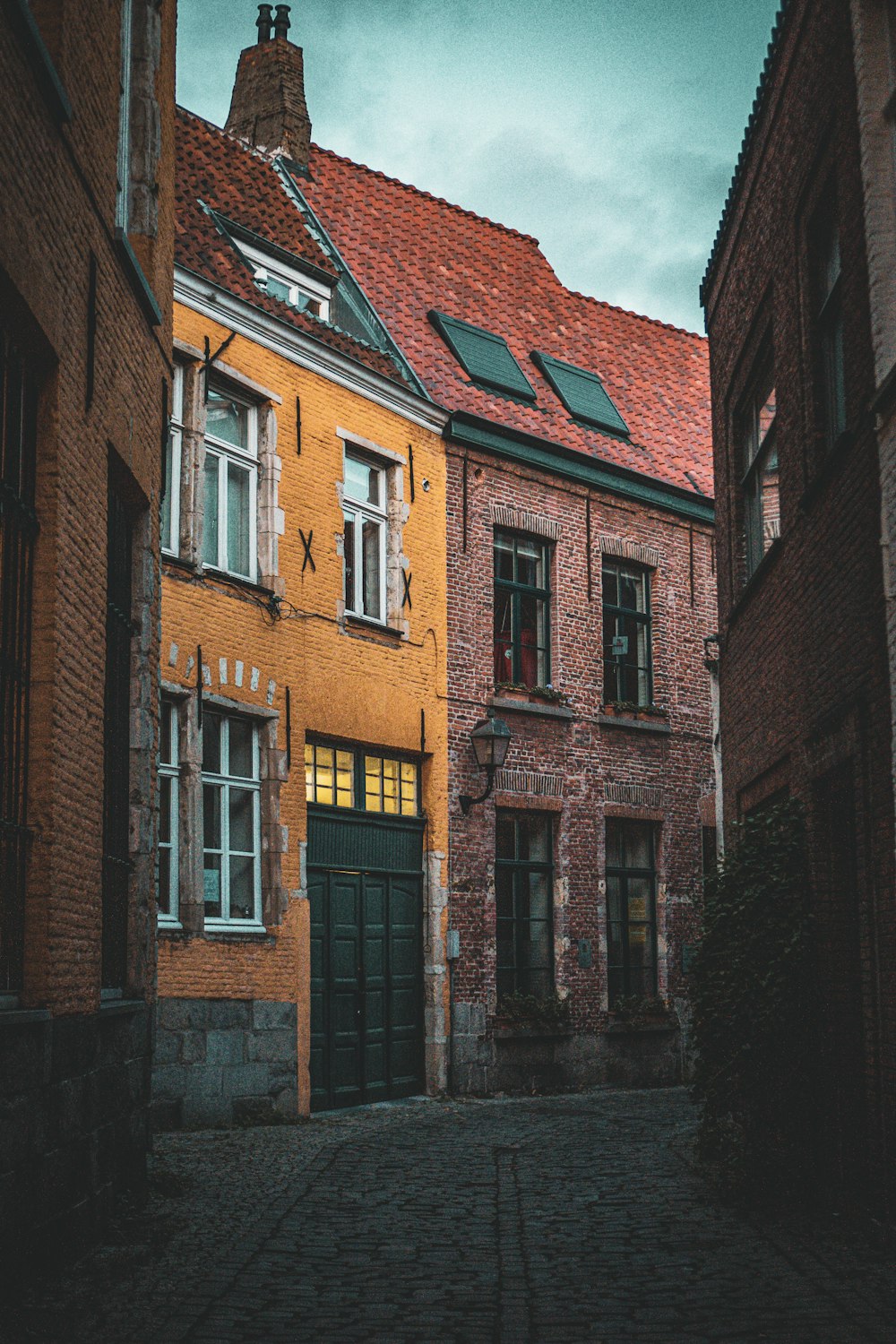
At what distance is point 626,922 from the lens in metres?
18.5

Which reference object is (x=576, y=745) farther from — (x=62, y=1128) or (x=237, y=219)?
(x=62, y=1128)

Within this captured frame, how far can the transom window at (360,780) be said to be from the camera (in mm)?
14812

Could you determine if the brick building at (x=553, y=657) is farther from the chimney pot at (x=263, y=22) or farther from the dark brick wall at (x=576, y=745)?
the chimney pot at (x=263, y=22)

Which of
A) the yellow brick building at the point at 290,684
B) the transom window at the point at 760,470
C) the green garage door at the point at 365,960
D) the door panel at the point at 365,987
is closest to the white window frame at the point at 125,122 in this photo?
the yellow brick building at the point at 290,684

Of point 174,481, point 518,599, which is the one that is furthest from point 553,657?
point 174,481

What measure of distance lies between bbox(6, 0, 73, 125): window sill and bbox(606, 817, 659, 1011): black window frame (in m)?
12.9

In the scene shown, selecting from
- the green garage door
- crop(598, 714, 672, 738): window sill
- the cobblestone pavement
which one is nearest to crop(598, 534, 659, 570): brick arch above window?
crop(598, 714, 672, 738): window sill

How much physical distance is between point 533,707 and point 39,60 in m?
11.7

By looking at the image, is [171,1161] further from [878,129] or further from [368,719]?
[878,129]

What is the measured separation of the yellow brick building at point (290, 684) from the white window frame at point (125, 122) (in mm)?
4223

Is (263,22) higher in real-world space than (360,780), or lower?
higher

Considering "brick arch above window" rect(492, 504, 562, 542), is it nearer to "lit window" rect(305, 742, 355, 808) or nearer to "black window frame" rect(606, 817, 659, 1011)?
"black window frame" rect(606, 817, 659, 1011)

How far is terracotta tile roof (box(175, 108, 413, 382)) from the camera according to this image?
14.5m

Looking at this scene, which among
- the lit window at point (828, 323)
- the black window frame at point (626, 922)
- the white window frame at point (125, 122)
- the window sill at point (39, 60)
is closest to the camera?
the window sill at point (39, 60)
